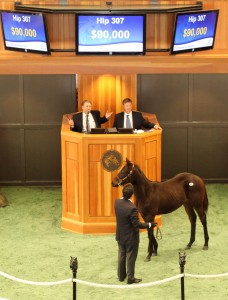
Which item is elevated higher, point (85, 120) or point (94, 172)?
point (85, 120)

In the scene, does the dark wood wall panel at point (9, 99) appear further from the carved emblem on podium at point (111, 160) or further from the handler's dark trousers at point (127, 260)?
the handler's dark trousers at point (127, 260)

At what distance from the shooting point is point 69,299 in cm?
871

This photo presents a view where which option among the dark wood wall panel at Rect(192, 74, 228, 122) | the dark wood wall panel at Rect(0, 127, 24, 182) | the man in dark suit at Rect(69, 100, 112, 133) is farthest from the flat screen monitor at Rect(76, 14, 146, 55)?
the dark wood wall panel at Rect(0, 127, 24, 182)

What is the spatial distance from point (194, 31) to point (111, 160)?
2.17 m

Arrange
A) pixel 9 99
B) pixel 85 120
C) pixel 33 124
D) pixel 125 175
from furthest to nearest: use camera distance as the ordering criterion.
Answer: pixel 33 124, pixel 9 99, pixel 85 120, pixel 125 175

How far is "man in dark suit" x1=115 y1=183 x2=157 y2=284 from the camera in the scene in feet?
29.0

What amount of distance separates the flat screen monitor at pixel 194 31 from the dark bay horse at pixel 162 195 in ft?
5.99

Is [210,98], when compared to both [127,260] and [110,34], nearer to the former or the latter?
[110,34]

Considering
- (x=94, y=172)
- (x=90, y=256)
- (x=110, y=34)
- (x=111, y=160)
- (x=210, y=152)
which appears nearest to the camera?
(x=90, y=256)

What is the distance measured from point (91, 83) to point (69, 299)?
4.16 m

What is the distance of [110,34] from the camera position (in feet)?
33.8

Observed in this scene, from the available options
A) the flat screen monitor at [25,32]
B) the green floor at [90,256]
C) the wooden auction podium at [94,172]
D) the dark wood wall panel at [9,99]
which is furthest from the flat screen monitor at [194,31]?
the dark wood wall panel at [9,99]

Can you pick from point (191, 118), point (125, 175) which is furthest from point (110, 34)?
point (191, 118)

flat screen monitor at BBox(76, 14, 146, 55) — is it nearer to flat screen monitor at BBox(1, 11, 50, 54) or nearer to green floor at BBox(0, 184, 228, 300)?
flat screen monitor at BBox(1, 11, 50, 54)
